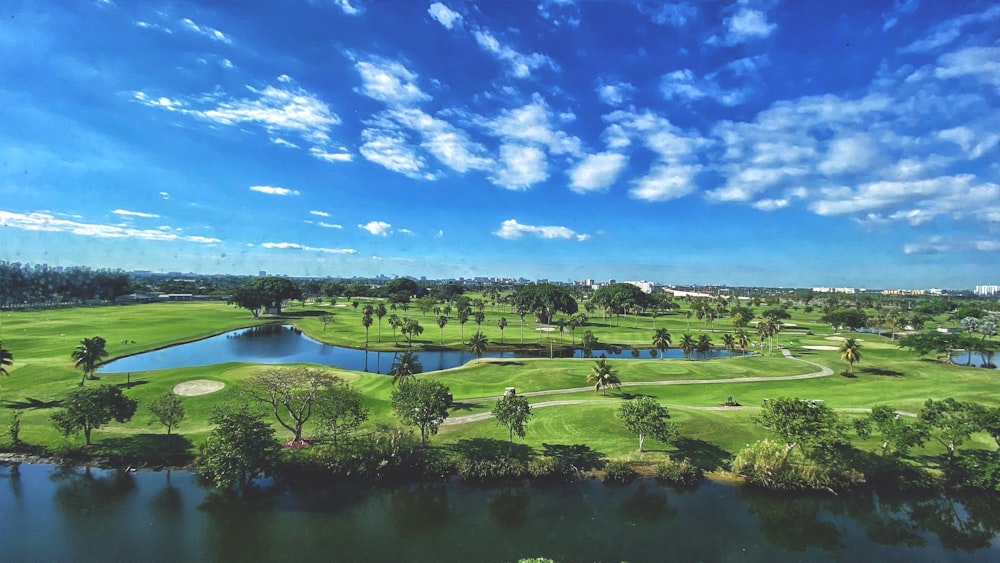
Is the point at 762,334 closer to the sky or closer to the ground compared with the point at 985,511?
closer to the sky

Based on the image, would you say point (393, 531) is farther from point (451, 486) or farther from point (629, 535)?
point (629, 535)

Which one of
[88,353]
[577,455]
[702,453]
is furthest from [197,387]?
[702,453]

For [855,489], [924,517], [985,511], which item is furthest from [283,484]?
[985,511]

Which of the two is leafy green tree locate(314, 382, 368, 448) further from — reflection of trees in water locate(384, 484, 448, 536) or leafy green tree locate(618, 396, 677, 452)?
leafy green tree locate(618, 396, 677, 452)

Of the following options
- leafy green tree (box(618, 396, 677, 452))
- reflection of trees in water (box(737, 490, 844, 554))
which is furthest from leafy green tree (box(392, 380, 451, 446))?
reflection of trees in water (box(737, 490, 844, 554))

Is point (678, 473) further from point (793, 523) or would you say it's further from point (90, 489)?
point (90, 489)

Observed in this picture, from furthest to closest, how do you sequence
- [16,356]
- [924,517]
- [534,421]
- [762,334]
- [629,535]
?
[762,334] → [16,356] → [534,421] → [924,517] → [629,535]

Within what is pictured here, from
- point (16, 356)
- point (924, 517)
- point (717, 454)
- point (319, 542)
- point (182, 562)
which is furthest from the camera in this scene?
point (16, 356)
